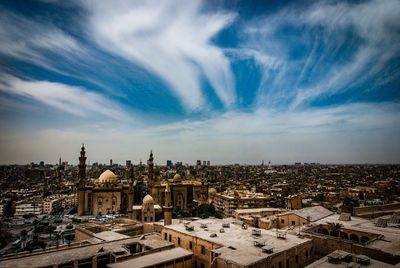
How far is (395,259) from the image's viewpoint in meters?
16.7

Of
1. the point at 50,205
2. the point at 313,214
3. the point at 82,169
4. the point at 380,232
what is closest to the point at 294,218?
the point at 313,214

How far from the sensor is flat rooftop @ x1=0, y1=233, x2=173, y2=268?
53.7ft

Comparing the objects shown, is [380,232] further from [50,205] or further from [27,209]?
[50,205]

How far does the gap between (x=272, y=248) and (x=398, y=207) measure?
104 ft

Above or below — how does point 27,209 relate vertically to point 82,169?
below

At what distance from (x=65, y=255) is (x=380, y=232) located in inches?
970

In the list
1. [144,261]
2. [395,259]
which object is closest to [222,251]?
[144,261]

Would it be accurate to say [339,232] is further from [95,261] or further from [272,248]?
[95,261]

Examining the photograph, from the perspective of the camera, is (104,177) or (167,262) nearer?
(167,262)

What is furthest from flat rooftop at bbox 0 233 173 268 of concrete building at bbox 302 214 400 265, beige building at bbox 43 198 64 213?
beige building at bbox 43 198 64 213

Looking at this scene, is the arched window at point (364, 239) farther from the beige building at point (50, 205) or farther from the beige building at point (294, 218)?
the beige building at point (50, 205)

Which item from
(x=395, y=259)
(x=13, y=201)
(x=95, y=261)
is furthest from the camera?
(x=13, y=201)

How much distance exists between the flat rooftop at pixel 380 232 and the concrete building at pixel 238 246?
476 centimetres

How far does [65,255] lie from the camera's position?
17750 millimetres
